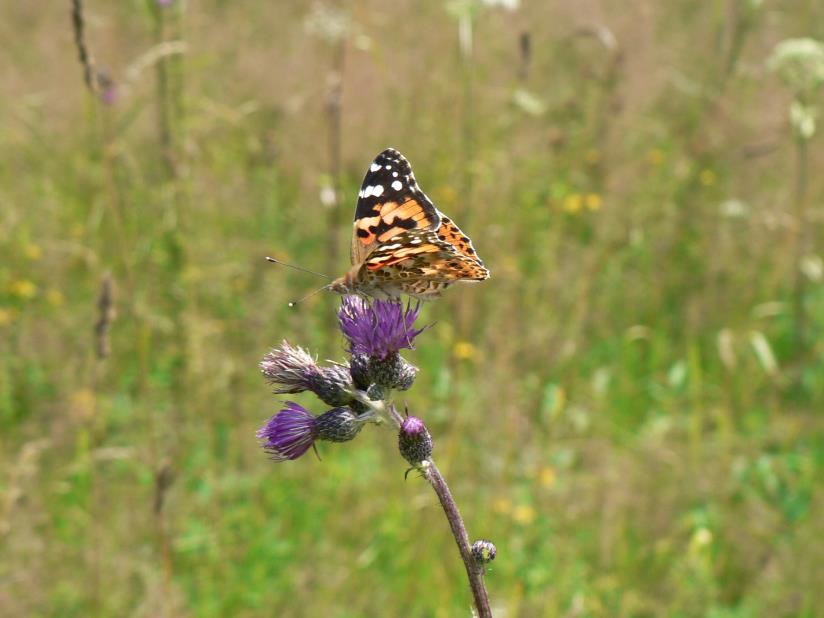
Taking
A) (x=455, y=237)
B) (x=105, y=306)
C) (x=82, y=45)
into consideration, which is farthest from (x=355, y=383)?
(x=82, y=45)

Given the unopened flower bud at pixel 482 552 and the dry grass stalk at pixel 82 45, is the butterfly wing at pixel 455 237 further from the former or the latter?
the dry grass stalk at pixel 82 45

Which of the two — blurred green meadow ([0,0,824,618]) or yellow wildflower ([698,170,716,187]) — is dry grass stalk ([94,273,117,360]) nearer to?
blurred green meadow ([0,0,824,618])

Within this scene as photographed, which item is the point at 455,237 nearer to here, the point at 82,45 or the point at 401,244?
the point at 401,244

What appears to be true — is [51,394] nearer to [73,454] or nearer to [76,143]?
[73,454]

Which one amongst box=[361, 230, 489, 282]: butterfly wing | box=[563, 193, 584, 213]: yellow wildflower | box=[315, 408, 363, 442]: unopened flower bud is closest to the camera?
box=[315, 408, 363, 442]: unopened flower bud

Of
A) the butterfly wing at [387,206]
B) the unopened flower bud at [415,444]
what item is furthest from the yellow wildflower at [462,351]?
the unopened flower bud at [415,444]

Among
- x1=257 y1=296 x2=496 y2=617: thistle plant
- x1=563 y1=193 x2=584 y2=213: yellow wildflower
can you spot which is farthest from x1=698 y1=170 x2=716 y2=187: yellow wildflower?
x1=257 y1=296 x2=496 y2=617: thistle plant
